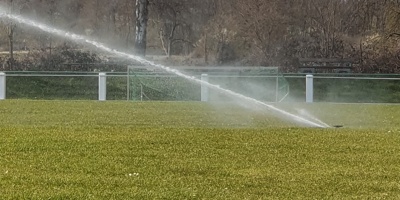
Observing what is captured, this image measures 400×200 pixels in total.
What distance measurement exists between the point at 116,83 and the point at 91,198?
23409 millimetres

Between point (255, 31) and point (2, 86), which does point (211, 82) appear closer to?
point (2, 86)

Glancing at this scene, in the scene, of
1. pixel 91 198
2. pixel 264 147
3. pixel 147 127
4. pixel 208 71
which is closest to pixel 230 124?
pixel 147 127

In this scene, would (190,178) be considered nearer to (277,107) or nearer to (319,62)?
(277,107)

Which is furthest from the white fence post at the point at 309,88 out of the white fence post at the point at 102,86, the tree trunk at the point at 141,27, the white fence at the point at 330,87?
the tree trunk at the point at 141,27

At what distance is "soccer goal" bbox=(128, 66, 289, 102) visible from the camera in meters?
28.4

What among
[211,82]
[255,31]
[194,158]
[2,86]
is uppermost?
[255,31]

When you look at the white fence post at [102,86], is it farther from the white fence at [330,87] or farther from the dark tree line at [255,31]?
the dark tree line at [255,31]

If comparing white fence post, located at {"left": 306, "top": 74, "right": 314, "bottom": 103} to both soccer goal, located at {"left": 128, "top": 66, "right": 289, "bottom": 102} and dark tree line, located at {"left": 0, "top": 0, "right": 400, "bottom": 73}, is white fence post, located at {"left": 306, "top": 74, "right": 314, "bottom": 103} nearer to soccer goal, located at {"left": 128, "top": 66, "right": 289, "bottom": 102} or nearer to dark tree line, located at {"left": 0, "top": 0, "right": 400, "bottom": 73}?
soccer goal, located at {"left": 128, "top": 66, "right": 289, "bottom": 102}

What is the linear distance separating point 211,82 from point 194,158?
1794 centimetres

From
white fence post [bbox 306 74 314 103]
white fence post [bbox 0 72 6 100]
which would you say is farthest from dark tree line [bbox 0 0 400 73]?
white fence post [bbox 0 72 6 100]

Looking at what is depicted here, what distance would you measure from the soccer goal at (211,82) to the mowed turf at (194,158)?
8650 millimetres

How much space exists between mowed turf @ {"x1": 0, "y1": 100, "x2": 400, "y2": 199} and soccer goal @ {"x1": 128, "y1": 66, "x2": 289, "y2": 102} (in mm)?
8650

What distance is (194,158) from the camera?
37.2 ft

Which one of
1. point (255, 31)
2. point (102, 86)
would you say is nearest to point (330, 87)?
point (102, 86)
